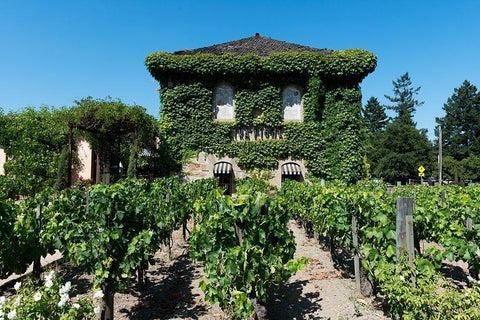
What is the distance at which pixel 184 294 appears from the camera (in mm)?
3967

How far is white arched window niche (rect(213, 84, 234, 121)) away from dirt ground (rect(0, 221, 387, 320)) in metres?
10.3

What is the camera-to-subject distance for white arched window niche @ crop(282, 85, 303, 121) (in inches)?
575

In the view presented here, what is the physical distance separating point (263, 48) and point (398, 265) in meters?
15.0

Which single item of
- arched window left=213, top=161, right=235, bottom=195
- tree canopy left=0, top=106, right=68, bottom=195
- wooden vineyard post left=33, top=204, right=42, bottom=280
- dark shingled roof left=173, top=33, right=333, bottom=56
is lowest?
wooden vineyard post left=33, top=204, right=42, bottom=280

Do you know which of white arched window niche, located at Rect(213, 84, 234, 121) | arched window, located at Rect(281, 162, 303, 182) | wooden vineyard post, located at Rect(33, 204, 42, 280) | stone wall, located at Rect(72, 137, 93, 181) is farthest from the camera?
stone wall, located at Rect(72, 137, 93, 181)

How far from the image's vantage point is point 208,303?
3717 mm

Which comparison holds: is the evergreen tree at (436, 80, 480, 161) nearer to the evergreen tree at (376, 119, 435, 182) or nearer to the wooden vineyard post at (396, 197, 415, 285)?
the evergreen tree at (376, 119, 435, 182)

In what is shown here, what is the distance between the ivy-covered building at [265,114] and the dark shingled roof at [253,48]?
1145 mm

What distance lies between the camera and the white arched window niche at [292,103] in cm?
1462

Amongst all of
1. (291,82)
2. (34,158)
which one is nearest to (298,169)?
(291,82)

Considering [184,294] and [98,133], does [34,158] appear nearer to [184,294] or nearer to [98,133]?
[98,133]

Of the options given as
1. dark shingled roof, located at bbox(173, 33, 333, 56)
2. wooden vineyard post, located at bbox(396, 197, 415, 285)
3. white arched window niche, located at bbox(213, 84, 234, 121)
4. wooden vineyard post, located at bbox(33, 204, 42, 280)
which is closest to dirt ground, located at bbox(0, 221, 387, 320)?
wooden vineyard post, located at bbox(33, 204, 42, 280)

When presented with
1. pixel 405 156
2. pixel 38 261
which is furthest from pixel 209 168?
pixel 405 156

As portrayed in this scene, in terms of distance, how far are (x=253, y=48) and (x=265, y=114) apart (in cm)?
442
